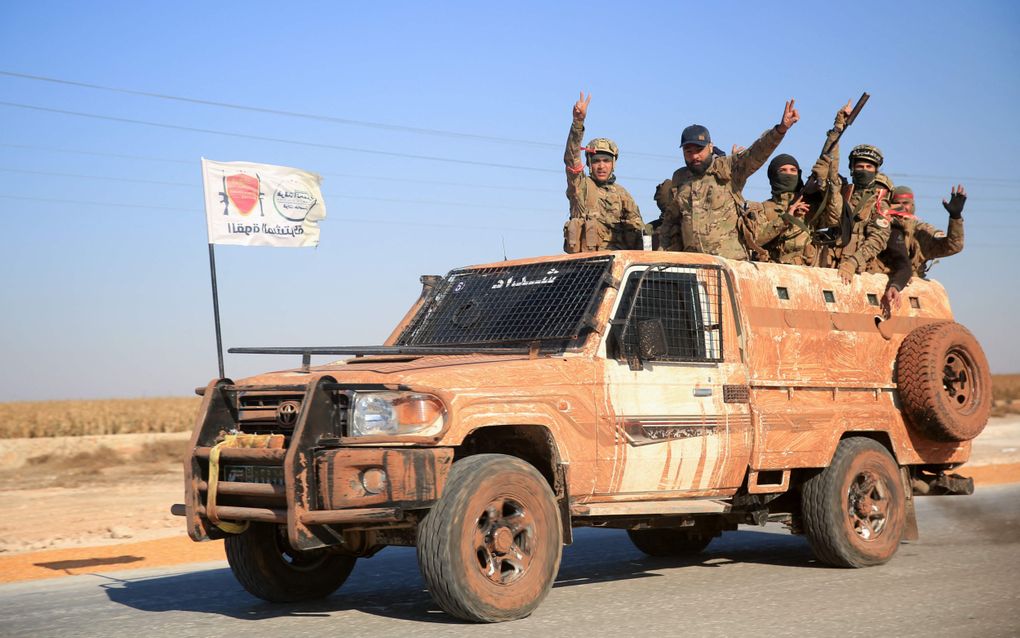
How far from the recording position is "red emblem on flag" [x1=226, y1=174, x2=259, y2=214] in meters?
10.1

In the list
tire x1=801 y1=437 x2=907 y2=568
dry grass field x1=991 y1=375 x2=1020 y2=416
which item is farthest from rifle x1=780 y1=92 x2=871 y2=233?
dry grass field x1=991 y1=375 x2=1020 y2=416

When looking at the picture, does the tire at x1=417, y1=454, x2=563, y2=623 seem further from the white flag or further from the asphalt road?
the white flag

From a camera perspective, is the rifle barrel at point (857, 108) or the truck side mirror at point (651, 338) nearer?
the truck side mirror at point (651, 338)

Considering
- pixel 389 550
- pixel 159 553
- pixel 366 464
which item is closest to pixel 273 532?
pixel 366 464

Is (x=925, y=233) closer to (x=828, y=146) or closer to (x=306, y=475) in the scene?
(x=828, y=146)

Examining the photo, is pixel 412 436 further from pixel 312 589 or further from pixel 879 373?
pixel 879 373

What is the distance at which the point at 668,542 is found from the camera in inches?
405

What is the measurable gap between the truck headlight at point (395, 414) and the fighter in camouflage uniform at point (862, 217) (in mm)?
4495

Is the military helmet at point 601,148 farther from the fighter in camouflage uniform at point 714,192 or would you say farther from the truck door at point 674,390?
the truck door at point 674,390

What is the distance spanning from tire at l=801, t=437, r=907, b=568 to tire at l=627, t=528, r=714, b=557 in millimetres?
1392

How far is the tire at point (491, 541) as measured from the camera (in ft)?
21.2

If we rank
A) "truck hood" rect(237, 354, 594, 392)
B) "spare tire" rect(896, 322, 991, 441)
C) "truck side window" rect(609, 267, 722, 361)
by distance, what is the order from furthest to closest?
"spare tire" rect(896, 322, 991, 441) < "truck side window" rect(609, 267, 722, 361) < "truck hood" rect(237, 354, 594, 392)

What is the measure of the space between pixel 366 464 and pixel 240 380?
1.50 metres

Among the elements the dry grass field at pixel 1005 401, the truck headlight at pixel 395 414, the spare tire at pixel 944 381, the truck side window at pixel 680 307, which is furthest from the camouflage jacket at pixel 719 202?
the dry grass field at pixel 1005 401
